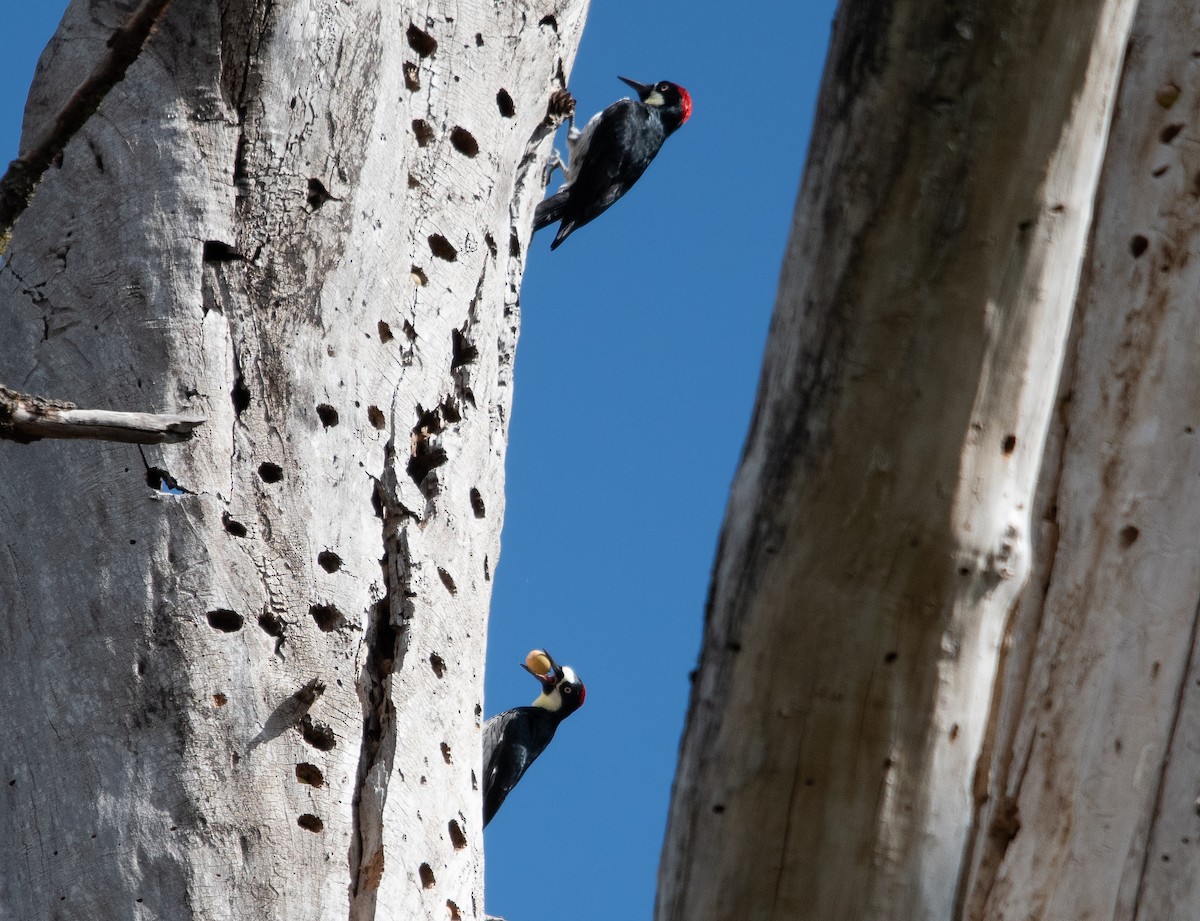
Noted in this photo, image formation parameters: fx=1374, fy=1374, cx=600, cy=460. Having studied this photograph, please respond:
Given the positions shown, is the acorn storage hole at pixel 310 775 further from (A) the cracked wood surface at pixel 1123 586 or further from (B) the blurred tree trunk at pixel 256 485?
(A) the cracked wood surface at pixel 1123 586

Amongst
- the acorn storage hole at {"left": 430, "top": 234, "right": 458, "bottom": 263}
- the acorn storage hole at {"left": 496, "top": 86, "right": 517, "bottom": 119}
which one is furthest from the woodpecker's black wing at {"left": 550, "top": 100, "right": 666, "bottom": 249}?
the acorn storage hole at {"left": 430, "top": 234, "right": 458, "bottom": 263}

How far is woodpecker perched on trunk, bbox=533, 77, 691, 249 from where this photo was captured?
8586 millimetres

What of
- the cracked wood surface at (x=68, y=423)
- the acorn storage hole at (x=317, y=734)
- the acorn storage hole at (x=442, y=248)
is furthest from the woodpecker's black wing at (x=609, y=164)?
the cracked wood surface at (x=68, y=423)

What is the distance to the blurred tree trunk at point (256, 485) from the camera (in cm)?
227

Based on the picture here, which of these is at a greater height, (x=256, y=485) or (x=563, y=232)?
(x=563, y=232)

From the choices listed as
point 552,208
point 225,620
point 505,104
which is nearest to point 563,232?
point 552,208

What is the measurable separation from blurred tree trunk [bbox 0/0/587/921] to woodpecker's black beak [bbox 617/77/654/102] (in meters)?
8.30

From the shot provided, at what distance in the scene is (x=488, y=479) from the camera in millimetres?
2836

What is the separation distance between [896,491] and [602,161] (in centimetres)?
775

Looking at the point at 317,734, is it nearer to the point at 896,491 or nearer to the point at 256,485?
the point at 256,485

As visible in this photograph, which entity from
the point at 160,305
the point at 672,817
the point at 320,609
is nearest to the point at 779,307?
the point at 672,817

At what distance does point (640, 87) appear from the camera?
1100 cm

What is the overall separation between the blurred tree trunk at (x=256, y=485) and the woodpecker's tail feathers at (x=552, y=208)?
5.24 meters

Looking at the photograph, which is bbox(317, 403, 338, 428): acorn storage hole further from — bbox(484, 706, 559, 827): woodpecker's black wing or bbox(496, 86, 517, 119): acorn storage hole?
bbox(484, 706, 559, 827): woodpecker's black wing
